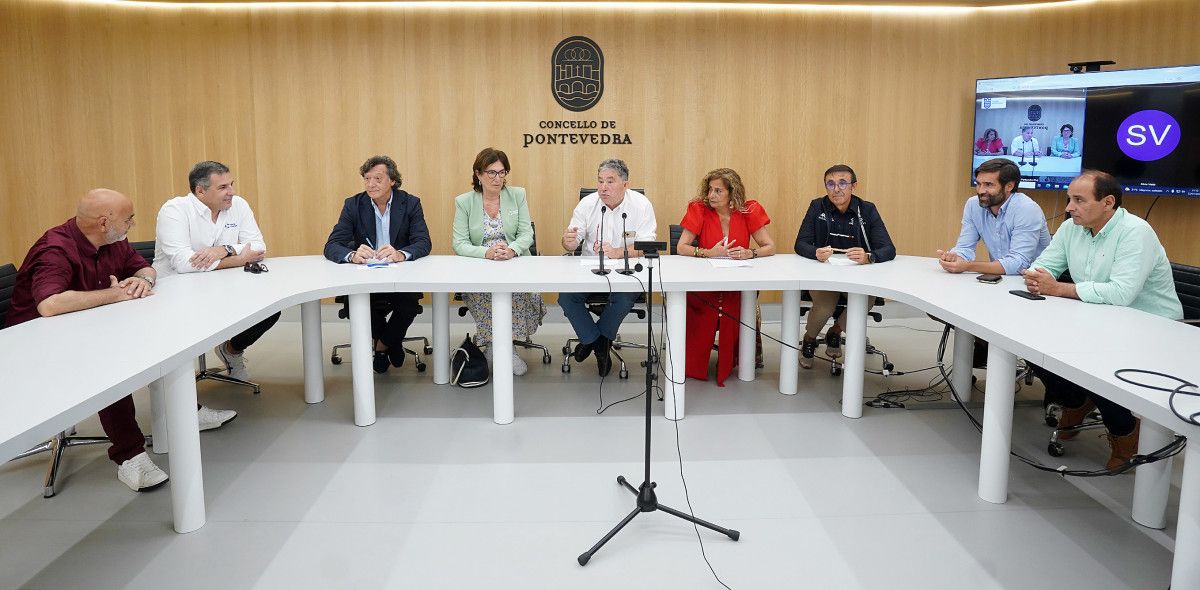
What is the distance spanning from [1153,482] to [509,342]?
8.61ft

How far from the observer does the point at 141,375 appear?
2.21 m

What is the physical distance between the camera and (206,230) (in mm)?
4109

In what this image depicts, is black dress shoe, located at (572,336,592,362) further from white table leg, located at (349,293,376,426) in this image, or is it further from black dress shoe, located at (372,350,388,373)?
white table leg, located at (349,293,376,426)

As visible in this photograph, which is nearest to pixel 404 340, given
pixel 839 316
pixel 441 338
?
pixel 441 338

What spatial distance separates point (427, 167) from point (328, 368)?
2.10 metres

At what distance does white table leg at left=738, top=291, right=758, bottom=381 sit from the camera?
15.0 feet

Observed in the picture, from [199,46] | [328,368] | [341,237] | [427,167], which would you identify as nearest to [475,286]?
[341,237]

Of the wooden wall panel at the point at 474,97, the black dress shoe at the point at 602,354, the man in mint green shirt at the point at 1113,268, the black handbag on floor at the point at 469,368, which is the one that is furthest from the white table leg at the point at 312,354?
the man in mint green shirt at the point at 1113,268

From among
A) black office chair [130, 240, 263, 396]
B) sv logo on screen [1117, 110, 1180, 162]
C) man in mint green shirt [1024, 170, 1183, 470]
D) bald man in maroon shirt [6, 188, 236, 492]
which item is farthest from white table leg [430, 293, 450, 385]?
sv logo on screen [1117, 110, 1180, 162]

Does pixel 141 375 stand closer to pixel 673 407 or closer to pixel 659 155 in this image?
pixel 673 407

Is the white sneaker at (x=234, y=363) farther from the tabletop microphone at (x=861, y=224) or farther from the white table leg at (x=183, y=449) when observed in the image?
the tabletop microphone at (x=861, y=224)

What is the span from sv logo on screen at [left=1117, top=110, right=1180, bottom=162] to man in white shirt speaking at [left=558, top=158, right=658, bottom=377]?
359 centimetres

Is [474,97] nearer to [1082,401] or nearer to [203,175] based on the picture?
[203,175]

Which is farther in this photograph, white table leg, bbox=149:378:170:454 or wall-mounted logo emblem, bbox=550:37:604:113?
wall-mounted logo emblem, bbox=550:37:604:113
